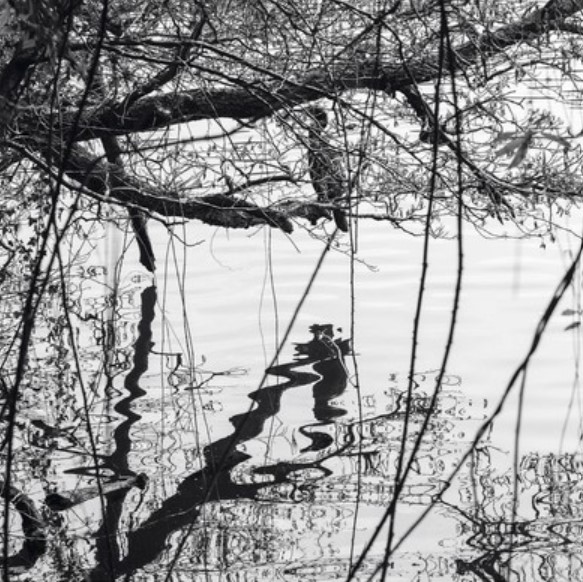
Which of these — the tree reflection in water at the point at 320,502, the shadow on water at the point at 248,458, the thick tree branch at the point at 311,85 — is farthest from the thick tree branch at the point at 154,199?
the tree reflection in water at the point at 320,502

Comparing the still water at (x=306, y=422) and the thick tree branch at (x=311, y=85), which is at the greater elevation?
the thick tree branch at (x=311, y=85)

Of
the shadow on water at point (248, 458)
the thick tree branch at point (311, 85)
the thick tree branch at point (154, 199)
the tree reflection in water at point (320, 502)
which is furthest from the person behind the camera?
the thick tree branch at point (154, 199)

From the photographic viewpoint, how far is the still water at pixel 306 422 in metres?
5.07

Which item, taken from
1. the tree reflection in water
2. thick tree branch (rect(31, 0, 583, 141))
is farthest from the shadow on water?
thick tree branch (rect(31, 0, 583, 141))

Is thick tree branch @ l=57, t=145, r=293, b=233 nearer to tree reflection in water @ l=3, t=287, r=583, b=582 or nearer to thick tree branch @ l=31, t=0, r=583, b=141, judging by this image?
thick tree branch @ l=31, t=0, r=583, b=141

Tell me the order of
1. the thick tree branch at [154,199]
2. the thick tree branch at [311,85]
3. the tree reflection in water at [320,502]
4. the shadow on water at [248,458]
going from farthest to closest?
the thick tree branch at [154,199], the thick tree branch at [311,85], the shadow on water at [248,458], the tree reflection in water at [320,502]

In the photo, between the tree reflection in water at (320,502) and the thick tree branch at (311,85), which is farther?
the thick tree branch at (311,85)

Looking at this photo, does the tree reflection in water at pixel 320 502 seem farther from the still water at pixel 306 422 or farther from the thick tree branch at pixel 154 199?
the thick tree branch at pixel 154 199

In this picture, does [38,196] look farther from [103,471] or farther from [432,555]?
[432,555]

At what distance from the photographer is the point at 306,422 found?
22.5 ft

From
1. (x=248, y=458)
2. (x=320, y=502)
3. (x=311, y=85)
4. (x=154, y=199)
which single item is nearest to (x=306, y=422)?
(x=248, y=458)

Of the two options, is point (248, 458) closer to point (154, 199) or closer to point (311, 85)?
point (154, 199)

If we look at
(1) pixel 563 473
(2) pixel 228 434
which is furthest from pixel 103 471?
(1) pixel 563 473

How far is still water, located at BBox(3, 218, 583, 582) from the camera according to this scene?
507 centimetres
